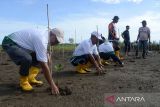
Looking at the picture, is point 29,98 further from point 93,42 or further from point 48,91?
point 93,42

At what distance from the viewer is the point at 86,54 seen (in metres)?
10.1

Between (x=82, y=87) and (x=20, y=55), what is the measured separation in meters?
1.59

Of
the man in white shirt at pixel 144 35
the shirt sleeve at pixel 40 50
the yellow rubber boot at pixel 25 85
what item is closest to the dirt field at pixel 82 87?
the yellow rubber boot at pixel 25 85

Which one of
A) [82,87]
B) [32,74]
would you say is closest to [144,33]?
[82,87]

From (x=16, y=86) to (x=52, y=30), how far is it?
5.66 ft

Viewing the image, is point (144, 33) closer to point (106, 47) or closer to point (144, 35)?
point (144, 35)

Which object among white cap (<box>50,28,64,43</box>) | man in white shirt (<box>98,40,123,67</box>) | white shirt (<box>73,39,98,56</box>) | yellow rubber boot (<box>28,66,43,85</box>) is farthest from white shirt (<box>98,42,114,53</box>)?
white cap (<box>50,28,64,43</box>)

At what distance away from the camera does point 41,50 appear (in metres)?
7.09

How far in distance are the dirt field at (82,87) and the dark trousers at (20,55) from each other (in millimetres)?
506

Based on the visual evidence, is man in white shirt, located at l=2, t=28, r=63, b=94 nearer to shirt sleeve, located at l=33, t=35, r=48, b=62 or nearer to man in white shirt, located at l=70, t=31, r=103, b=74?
shirt sleeve, located at l=33, t=35, r=48, b=62

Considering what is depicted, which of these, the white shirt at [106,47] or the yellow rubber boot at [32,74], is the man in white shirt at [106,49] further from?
the yellow rubber boot at [32,74]

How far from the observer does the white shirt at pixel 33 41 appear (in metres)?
7.07

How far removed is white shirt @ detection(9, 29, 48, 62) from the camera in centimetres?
707

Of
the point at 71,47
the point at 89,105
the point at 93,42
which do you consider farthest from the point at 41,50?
the point at 71,47
